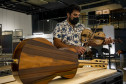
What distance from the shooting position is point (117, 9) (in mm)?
7883

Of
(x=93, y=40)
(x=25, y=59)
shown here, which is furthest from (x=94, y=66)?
(x=25, y=59)

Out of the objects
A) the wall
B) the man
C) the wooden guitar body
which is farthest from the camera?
the wall

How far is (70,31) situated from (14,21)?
6175 mm

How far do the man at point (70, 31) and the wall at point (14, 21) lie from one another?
17.3 feet

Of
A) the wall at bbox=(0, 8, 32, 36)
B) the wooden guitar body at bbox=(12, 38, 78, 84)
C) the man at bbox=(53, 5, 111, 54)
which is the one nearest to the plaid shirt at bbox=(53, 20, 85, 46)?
the man at bbox=(53, 5, 111, 54)

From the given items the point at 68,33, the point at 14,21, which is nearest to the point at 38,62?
the point at 68,33

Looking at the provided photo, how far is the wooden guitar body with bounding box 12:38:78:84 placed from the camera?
674mm

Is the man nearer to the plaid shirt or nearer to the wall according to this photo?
the plaid shirt

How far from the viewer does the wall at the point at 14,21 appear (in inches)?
264

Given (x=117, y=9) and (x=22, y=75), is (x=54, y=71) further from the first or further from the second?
(x=117, y=9)

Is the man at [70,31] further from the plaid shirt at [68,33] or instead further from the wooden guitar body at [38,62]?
the wooden guitar body at [38,62]

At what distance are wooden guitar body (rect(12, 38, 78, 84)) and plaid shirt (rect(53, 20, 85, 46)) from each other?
736mm

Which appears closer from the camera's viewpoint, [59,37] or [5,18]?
[59,37]

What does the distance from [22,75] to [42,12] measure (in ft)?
28.4
